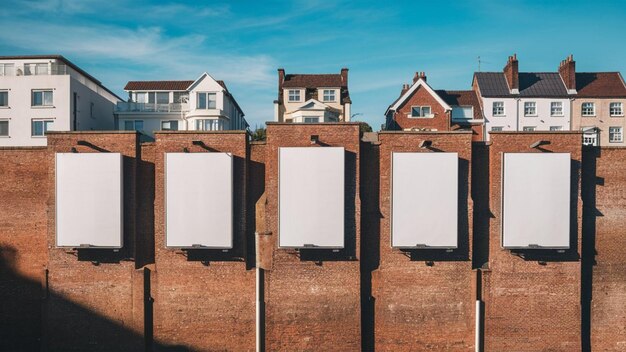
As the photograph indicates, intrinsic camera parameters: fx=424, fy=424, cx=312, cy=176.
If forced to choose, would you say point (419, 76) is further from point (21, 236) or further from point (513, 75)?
point (21, 236)

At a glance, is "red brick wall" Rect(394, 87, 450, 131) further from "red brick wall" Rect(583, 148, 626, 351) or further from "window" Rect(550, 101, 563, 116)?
"red brick wall" Rect(583, 148, 626, 351)

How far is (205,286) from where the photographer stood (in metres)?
18.2

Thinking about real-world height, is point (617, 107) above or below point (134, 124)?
above

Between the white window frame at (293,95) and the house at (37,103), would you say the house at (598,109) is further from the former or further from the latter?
the house at (37,103)

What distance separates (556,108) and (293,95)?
972 inches

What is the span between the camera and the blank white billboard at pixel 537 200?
1770 centimetres

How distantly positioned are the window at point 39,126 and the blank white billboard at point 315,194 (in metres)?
22.2

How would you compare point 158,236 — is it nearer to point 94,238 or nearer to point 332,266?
point 94,238

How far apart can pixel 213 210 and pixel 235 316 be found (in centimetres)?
469

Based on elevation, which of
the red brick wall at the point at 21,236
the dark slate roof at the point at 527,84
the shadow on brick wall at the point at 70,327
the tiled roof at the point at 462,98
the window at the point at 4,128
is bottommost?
the shadow on brick wall at the point at 70,327

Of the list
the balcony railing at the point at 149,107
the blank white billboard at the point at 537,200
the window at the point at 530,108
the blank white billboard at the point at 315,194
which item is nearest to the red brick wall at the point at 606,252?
the blank white billboard at the point at 537,200

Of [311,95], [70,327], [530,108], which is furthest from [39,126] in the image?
[530,108]

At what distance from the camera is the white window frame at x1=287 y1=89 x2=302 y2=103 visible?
40.6m

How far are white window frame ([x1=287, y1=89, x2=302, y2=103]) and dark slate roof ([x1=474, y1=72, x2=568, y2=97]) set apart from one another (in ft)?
55.6
